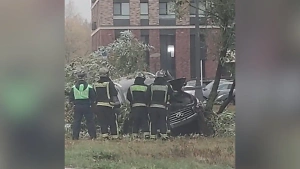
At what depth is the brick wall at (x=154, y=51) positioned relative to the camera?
3740 mm

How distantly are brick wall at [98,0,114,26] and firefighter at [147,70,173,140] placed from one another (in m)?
0.62

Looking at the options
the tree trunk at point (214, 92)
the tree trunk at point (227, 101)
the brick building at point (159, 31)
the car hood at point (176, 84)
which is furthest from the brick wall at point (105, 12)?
the tree trunk at point (227, 101)

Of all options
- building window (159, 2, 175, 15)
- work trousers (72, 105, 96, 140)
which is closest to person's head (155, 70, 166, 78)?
building window (159, 2, 175, 15)

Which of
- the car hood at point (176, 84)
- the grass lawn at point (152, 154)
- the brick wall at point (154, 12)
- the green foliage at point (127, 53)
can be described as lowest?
the grass lawn at point (152, 154)

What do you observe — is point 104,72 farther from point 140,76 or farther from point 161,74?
point 161,74

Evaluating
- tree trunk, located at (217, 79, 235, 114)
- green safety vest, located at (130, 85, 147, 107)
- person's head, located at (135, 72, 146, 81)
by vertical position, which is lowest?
tree trunk, located at (217, 79, 235, 114)

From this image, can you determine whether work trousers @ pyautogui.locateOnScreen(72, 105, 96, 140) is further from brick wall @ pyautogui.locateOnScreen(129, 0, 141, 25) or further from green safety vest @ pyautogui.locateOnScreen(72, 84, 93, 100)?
brick wall @ pyautogui.locateOnScreen(129, 0, 141, 25)

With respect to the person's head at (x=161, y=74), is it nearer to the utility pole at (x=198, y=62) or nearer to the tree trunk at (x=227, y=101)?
the utility pole at (x=198, y=62)

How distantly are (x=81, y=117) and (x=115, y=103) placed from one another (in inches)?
12.3

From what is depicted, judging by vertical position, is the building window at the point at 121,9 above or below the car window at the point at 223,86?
above

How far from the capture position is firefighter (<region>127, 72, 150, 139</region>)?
3773mm

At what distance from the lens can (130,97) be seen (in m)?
3.80
